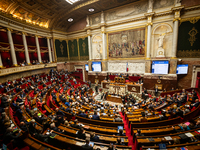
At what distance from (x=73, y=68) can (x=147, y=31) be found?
1569 cm

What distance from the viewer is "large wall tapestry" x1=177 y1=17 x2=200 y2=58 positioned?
38.7 ft

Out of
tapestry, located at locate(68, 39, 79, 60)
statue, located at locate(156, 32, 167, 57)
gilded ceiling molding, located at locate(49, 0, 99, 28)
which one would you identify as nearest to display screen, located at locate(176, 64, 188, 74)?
statue, located at locate(156, 32, 167, 57)

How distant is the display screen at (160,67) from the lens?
13.0 metres

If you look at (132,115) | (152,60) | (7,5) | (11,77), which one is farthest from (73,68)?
(132,115)

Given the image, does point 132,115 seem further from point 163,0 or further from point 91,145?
point 163,0

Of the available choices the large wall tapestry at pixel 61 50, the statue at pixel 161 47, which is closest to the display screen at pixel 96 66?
the large wall tapestry at pixel 61 50

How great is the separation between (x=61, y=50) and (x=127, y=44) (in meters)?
13.5

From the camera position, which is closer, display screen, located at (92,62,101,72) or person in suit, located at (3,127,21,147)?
person in suit, located at (3,127,21,147)

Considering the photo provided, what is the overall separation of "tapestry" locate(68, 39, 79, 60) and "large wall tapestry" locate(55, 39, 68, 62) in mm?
1055

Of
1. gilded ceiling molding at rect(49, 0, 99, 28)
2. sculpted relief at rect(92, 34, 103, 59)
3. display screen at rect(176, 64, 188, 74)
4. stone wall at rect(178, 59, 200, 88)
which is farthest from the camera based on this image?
sculpted relief at rect(92, 34, 103, 59)

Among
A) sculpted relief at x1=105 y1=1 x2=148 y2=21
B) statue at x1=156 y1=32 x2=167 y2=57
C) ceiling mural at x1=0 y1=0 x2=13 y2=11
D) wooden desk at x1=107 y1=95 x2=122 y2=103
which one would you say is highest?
sculpted relief at x1=105 y1=1 x2=148 y2=21

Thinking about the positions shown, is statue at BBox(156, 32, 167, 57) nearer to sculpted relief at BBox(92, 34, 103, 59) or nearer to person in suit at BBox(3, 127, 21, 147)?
sculpted relief at BBox(92, 34, 103, 59)

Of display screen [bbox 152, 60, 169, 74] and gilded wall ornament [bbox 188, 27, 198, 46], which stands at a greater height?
gilded wall ornament [bbox 188, 27, 198, 46]

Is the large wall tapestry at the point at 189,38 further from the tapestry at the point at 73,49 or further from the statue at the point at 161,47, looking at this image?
the tapestry at the point at 73,49
